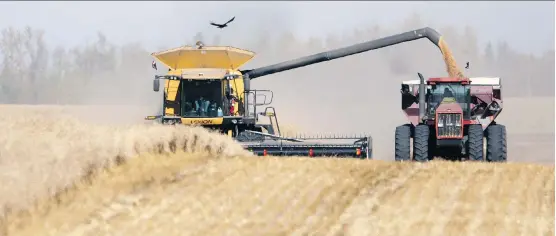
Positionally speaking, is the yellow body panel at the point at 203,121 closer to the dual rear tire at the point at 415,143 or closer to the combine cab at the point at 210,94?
the combine cab at the point at 210,94

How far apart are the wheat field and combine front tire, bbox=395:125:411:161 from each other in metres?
3.52

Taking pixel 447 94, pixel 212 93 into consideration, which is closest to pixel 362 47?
pixel 212 93

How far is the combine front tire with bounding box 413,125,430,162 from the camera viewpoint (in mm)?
18312

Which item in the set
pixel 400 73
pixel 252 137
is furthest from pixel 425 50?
pixel 252 137

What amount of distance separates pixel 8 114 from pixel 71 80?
50.8 m

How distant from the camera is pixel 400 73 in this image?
58.1 meters

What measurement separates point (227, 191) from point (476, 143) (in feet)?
25.0

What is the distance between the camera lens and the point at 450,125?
18.8 m

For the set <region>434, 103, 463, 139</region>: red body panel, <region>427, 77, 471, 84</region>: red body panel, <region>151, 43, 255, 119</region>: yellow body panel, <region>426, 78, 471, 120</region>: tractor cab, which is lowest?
<region>434, 103, 463, 139</region>: red body panel

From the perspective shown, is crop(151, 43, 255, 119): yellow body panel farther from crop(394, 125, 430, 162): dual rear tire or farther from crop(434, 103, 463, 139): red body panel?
crop(434, 103, 463, 139): red body panel

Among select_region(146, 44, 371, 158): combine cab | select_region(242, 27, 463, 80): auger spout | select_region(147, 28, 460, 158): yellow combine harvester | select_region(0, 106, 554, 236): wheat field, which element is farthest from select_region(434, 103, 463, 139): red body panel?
select_region(242, 27, 463, 80): auger spout

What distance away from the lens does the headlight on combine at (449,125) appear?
61.7 feet

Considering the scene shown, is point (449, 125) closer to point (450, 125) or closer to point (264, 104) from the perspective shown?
point (450, 125)

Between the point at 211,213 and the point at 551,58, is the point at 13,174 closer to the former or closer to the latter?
the point at 211,213
